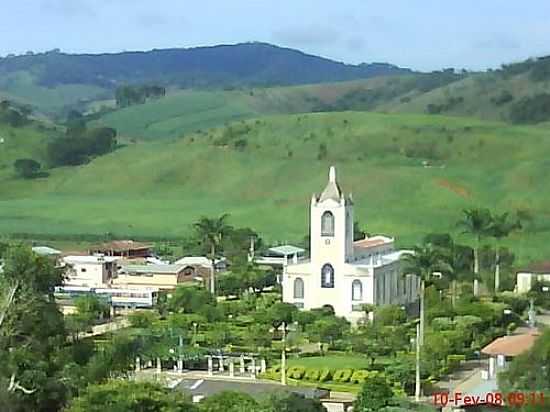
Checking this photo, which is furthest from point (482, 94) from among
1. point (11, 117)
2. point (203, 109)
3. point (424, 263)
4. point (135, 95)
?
point (424, 263)

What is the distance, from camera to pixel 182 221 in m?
68.9

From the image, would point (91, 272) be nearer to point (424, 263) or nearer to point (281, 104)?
point (424, 263)

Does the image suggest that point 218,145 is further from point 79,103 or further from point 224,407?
point 79,103

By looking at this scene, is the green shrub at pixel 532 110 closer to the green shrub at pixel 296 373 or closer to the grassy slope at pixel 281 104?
the grassy slope at pixel 281 104

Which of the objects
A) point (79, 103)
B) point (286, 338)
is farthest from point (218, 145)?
point (79, 103)

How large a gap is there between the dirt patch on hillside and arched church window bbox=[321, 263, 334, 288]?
29.3m

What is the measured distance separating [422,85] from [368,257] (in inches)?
4577

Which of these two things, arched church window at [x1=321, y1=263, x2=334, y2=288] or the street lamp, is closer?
the street lamp

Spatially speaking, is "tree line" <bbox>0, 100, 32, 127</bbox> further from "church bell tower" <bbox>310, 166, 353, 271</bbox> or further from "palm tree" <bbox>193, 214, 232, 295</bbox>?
"church bell tower" <bbox>310, 166, 353, 271</bbox>

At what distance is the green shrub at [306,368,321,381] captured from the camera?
98.6 feet

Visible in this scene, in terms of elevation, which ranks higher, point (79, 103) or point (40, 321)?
point (79, 103)

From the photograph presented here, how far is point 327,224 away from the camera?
1603 inches
